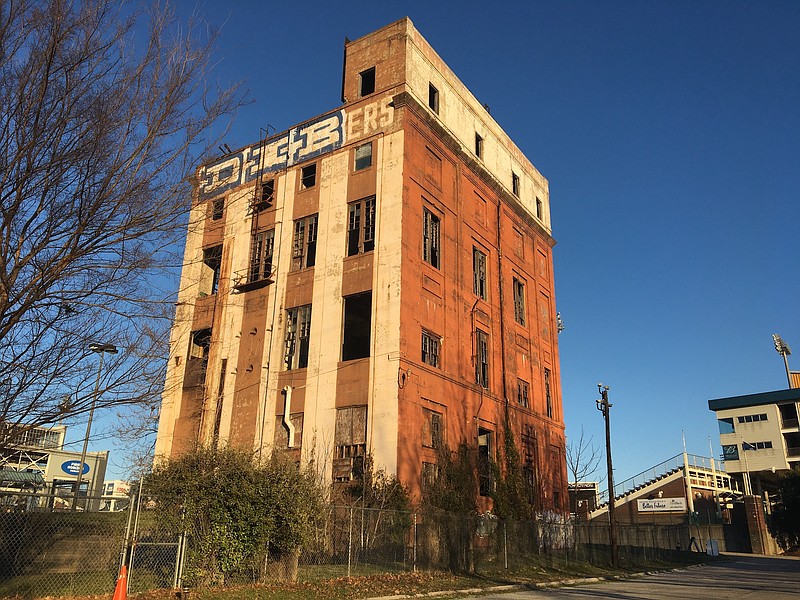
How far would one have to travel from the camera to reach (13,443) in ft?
33.2

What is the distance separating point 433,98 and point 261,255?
1317 cm

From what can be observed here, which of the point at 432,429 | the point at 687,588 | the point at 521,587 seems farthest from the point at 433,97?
the point at 687,588

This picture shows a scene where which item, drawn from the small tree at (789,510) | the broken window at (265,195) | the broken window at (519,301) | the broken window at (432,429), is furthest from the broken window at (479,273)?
the small tree at (789,510)

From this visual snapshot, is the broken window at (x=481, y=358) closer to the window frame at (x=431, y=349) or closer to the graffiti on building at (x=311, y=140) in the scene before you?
the window frame at (x=431, y=349)

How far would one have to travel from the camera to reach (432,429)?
3125 cm

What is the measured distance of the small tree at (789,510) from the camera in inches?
2267

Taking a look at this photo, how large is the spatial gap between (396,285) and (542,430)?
17973mm

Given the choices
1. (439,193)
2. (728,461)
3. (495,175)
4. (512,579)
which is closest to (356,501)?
(512,579)

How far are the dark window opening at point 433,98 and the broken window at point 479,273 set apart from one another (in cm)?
829

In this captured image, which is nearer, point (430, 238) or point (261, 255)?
point (430, 238)

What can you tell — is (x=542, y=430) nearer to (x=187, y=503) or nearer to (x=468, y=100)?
(x=468, y=100)

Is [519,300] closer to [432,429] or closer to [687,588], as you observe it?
[432,429]

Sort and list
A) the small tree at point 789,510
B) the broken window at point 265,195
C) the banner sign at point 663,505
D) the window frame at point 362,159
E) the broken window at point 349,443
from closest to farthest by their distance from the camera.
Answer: the broken window at point 349,443 < the window frame at point 362,159 < the broken window at point 265,195 < the small tree at point 789,510 < the banner sign at point 663,505

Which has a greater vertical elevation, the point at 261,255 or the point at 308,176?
the point at 308,176
